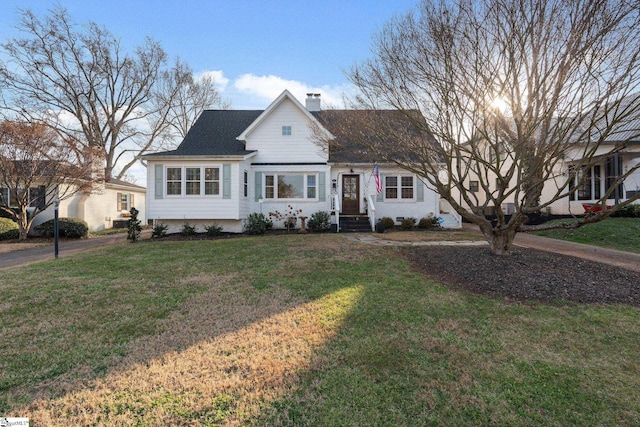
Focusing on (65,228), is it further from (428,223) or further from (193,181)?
(428,223)

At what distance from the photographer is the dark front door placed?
15.9m

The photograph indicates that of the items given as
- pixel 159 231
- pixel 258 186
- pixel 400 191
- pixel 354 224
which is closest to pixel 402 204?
pixel 400 191

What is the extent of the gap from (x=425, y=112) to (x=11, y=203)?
20.6 metres

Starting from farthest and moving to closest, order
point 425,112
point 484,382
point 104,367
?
point 425,112 → point 104,367 → point 484,382

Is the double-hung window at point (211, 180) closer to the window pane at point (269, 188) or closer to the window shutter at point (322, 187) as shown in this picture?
the window pane at point (269, 188)

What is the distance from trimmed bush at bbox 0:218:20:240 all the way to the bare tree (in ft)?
0.92

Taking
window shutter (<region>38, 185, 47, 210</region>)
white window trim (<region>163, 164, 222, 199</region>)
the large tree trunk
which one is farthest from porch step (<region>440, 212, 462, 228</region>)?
window shutter (<region>38, 185, 47, 210</region>)

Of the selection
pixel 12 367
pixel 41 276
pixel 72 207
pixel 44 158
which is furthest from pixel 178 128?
pixel 12 367

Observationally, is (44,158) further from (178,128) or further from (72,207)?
(178,128)

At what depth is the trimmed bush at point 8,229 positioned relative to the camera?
13422 mm

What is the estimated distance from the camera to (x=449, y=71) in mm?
6215

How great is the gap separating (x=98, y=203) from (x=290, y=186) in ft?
41.6

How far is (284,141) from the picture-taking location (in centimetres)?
1527

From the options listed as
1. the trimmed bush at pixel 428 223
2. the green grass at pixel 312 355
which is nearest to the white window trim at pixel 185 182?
the green grass at pixel 312 355
